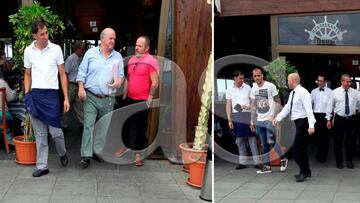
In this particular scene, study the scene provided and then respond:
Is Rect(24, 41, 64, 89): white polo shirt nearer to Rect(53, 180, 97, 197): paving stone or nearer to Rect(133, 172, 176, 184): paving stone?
Rect(53, 180, 97, 197): paving stone

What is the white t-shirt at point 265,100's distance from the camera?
242 inches

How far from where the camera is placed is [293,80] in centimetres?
679

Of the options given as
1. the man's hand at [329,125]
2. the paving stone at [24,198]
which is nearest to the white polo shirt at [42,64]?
the paving stone at [24,198]

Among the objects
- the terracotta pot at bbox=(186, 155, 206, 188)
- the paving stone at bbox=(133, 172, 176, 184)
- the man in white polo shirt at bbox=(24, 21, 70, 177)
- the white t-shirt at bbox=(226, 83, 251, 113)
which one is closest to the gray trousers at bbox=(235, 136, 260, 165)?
the white t-shirt at bbox=(226, 83, 251, 113)

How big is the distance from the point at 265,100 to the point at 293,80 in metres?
0.66

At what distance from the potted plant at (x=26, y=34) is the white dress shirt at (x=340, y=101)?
14.2 feet

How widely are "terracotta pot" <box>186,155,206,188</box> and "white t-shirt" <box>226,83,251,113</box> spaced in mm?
839

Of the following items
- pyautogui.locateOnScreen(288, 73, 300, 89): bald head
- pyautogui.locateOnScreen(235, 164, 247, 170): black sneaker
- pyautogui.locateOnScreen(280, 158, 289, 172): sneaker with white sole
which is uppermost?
pyautogui.locateOnScreen(288, 73, 300, 89): bald head

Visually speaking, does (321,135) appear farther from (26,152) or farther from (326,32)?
(26,152)

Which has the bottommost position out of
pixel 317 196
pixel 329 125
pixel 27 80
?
pixel 317 196

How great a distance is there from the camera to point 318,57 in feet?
24.3

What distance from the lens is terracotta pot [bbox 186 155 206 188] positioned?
514cm

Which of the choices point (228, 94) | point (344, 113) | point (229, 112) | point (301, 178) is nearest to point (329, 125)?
point (344, 113)

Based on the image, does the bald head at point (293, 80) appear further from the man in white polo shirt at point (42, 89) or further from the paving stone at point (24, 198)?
the paving stone at point (24, 198)
